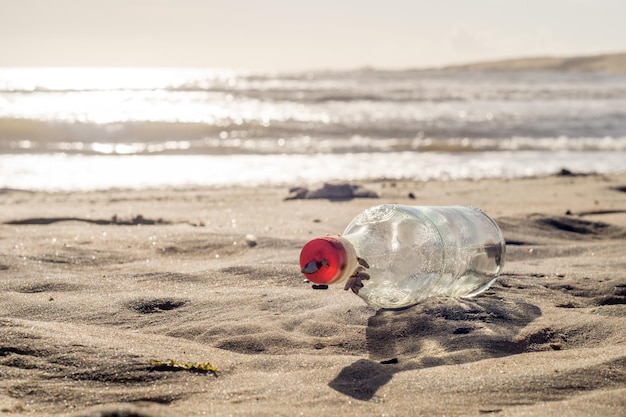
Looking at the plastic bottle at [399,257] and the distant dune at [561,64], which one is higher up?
the distant dune at [561,64]

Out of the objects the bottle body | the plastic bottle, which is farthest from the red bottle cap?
the bottle body

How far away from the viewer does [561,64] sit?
226ft

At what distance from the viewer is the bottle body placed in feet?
6.97

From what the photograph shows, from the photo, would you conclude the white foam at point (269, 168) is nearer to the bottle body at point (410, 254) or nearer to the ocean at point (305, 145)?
the ocean at point (305, 145)

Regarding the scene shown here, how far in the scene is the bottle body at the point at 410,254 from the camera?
2.12 metres

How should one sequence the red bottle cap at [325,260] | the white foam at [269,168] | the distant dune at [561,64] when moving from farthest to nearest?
the distant dune at [561,64]
the white foam at [269,168]
the red bottle cap at [325,260]

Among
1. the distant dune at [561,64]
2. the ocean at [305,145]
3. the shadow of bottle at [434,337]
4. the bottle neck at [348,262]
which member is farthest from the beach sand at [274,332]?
the distant dune at [561,64]

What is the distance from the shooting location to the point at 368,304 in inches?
91.9

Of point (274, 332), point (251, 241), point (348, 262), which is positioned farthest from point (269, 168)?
point (348, 262)

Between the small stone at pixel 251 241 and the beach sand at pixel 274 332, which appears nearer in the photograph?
the beach sand at pixel 274 332

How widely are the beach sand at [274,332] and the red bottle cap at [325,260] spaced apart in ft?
0.77

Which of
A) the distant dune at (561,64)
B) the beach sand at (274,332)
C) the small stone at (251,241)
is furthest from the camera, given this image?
the distant dune at (561,64)

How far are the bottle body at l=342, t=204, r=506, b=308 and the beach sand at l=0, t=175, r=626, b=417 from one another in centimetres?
8

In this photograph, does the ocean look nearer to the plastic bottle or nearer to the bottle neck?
the plastic bottle
